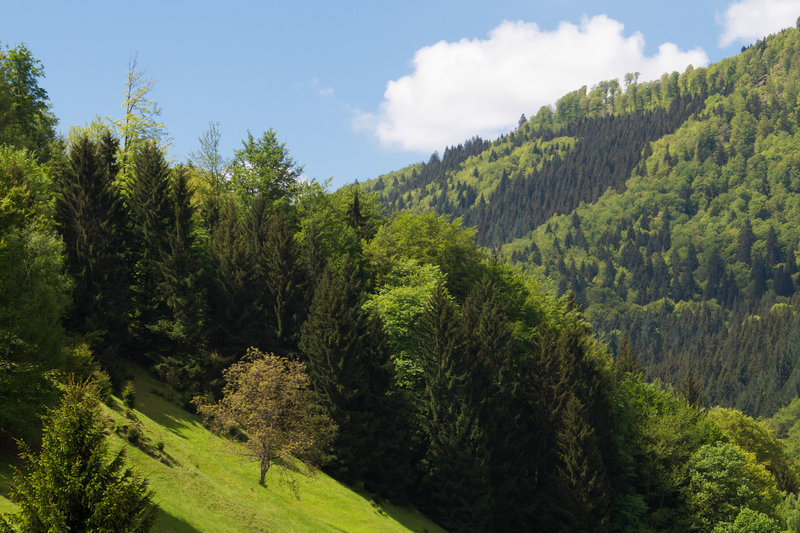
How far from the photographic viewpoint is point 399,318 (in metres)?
71.2

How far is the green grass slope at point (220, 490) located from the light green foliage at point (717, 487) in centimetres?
3403

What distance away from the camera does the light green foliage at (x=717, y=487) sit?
73.4 metres

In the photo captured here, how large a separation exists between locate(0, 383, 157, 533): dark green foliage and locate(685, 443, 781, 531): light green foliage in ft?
235

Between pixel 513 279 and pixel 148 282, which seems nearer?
pixel 148 282

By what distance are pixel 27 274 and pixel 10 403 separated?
23.1ft

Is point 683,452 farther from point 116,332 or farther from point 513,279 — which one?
point 116,332

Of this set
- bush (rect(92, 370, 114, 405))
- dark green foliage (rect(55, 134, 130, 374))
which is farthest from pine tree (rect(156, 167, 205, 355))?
bush (rect(92, 370, 114, 405))

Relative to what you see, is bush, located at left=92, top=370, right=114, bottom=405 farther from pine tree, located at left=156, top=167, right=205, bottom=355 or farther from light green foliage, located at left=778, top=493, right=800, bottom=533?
light green foliage, located at left=778, top=493, right=800, bottom=533

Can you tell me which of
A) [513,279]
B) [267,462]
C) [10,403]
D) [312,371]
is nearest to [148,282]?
[312,371]

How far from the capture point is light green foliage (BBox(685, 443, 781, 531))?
73.4m

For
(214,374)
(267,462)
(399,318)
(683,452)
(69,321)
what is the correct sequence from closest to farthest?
1. (267,462)
2. (69,321)
3. (214,374)
4. (399,318)
5. (683,452)

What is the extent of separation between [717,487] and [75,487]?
242 feet

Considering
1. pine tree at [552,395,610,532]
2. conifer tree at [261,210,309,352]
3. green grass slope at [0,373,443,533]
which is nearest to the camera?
green grass slope at [0,373,443,533]

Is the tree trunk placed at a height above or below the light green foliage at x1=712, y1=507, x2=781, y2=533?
below
